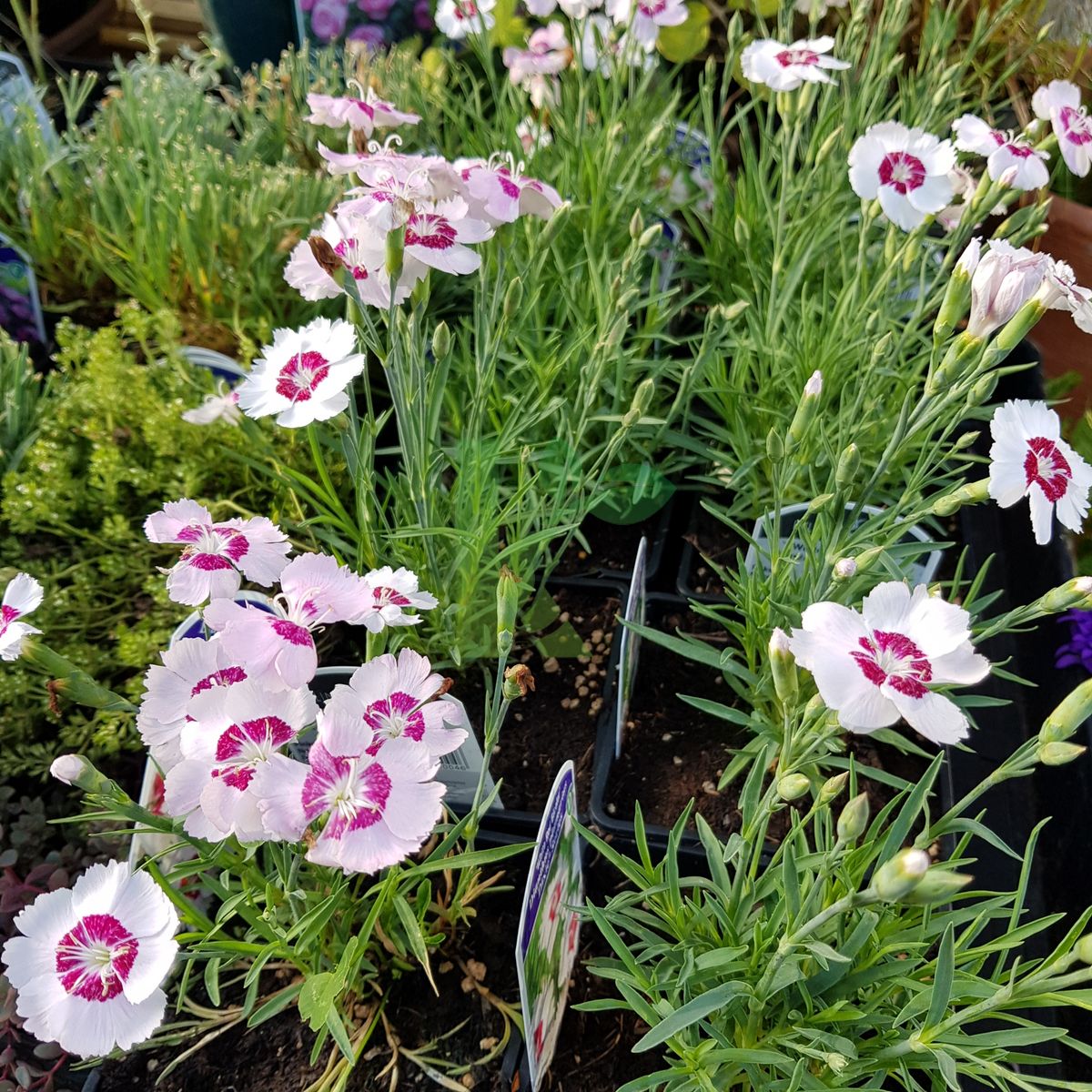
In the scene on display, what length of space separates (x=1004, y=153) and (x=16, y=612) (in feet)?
3.75

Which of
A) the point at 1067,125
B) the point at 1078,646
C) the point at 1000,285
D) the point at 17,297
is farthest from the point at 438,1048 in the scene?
the point at 17,297

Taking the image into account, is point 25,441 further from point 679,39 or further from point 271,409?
point 679,39

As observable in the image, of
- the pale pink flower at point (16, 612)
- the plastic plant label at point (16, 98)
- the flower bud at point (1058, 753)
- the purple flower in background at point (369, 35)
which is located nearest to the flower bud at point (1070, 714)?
the flower bud at point (1058, 753)

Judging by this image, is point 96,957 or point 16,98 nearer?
point 96,957

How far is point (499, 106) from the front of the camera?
1.69 metres

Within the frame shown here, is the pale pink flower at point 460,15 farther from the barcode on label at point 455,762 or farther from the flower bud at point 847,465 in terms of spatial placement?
the barcode on label at point 455,762

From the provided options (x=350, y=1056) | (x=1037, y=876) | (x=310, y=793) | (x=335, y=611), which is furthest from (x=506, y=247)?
(x=1037, y=876)

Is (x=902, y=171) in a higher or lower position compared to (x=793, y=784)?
higher

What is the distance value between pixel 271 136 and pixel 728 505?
1.28 m

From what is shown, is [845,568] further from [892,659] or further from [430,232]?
[430,232]

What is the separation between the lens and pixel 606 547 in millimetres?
1433

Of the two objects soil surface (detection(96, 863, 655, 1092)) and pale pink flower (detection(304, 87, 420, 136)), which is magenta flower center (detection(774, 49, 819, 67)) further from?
soil surface (detection(96, 863, 655, 1092))

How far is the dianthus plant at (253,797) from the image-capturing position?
1.98 ft

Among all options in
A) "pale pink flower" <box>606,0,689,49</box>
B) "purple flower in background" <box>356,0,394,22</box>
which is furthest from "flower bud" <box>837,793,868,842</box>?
"purple flower in background" <box>356,0,394,22</box>
